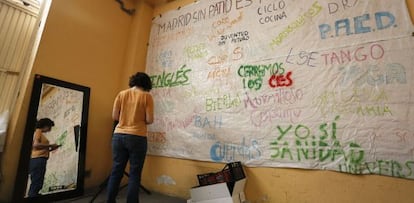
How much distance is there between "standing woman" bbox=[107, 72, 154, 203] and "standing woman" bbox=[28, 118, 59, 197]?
0.65 metres

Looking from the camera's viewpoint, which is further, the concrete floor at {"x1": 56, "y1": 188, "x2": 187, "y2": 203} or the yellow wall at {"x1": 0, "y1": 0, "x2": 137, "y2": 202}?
the concrete floor at {"x1": 56, "y1": 188, "x2": 187, "y2": 203}

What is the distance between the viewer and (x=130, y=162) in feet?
5.53

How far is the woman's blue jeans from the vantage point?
165cm

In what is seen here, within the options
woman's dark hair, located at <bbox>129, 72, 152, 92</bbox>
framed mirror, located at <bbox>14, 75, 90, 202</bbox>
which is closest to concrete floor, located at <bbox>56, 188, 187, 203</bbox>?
framed mirror, located at <bbox>14, 75, 90, 202</bbox>

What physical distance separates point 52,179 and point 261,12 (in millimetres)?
2294

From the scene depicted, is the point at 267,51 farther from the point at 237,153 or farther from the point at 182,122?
the point at 182,122

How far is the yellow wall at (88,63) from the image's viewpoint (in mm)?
1850

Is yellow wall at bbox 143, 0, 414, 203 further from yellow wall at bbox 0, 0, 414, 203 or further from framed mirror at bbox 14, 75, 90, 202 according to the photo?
framed mirror at bbox 14, 75, 90, 202

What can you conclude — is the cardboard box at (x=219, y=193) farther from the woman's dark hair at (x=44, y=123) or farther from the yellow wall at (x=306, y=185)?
the woman's dark hair at (x=44, y=123)

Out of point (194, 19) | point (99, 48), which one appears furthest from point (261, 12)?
point (99, 48)

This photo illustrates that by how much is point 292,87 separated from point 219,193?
95cm

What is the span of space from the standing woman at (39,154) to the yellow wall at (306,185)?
1.07 metres

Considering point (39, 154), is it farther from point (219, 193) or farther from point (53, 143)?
point (219, 193)

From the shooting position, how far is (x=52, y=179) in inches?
75.7
